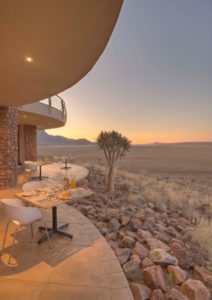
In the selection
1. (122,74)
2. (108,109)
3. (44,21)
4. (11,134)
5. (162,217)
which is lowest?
(162,217)

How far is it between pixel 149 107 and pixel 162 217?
14.5 m

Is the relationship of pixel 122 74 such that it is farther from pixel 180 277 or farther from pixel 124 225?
pixel 180 277

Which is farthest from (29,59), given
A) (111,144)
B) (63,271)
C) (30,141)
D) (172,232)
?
(30,141)

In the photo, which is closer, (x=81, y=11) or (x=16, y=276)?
(x=81, y=11)

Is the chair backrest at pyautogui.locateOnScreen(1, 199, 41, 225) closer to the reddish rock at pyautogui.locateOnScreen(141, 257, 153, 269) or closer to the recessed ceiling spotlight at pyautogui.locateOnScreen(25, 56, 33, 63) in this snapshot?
the reddish rock at pyautogui.locateOnScreen(141, 257, 153, 269)

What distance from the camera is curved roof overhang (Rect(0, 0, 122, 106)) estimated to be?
1.83 meters

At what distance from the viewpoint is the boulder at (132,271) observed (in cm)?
245

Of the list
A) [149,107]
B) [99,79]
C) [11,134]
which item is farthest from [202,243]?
[149,107]

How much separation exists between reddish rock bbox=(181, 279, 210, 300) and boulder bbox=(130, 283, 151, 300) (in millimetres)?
477

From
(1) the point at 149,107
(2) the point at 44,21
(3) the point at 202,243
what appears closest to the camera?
(2) the point at 44,21

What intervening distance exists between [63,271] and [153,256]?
4.59 ft

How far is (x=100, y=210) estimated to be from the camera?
190 inches

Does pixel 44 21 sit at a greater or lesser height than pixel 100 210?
greater

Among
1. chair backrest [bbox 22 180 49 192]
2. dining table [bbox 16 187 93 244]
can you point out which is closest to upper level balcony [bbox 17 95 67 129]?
chair backrest [bbox 22 180 49 192]
